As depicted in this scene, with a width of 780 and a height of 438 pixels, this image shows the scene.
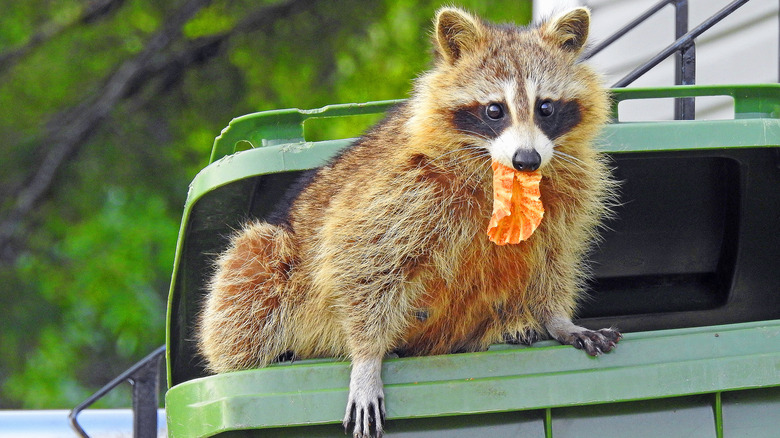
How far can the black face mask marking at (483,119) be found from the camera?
2436 mm

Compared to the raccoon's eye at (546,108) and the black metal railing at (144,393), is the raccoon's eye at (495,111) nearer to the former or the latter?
the raccoon's eye at (546,108)

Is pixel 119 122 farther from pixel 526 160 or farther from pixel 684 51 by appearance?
pixel 526 160

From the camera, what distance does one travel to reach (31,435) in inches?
125

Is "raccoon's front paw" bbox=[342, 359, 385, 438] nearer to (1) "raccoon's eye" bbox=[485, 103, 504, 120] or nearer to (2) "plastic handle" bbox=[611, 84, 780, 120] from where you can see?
(1) "raccoon's eye" bbox=[485, 103, 504, 120]

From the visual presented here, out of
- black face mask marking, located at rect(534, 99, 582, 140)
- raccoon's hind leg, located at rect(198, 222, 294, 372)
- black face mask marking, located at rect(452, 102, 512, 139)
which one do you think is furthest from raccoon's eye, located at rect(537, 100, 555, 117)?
raccoon's hind leg, located at rect(198, 222, 294, 372)

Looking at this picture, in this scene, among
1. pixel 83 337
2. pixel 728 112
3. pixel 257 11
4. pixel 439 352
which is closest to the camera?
pixel 439 352

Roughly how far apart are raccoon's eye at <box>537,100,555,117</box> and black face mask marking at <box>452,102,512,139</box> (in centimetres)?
10

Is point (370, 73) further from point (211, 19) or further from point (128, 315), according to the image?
point (128, 315)

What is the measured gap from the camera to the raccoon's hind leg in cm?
263

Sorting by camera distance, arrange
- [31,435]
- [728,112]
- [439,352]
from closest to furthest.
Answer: [439,352] → [31,435] → [728,112]

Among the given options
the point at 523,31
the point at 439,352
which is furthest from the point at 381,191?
the point at 523,31

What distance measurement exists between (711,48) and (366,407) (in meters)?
3.76

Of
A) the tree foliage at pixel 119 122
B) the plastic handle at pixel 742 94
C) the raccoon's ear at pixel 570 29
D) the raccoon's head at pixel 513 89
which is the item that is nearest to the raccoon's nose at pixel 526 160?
the raccoon's head at pixel 513 89

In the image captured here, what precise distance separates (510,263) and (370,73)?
16.1ft
